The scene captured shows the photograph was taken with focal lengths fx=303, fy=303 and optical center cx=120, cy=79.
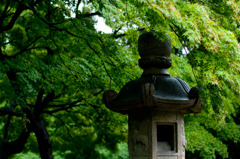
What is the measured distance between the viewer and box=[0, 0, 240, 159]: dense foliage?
16.0 ft

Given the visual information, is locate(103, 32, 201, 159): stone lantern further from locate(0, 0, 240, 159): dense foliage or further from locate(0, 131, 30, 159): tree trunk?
locate(0, 131, 30, 159): tree trunk

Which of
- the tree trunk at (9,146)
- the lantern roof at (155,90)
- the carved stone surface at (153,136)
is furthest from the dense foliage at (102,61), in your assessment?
the carved stone surface at (153,136)

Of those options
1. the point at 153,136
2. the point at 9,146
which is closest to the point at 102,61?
the point at 153,136

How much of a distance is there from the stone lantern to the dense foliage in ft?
0.92

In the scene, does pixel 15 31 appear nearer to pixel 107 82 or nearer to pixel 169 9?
→ pixel 107 82

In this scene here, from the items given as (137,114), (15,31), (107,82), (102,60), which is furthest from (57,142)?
(137,114)

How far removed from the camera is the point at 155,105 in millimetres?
4328

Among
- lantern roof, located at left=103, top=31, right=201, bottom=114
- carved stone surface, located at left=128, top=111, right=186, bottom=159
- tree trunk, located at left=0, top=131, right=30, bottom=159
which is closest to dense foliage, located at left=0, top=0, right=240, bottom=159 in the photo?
tree trunk, located at left=0, top=131, right=30, bottom=159

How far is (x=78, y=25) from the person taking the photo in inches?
259

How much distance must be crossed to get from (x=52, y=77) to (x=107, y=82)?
1398mm

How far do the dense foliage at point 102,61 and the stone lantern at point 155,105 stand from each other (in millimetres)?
280

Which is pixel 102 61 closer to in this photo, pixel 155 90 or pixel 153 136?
pixel 155 90

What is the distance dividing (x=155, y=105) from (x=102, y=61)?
280cm

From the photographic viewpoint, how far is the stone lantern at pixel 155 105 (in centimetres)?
440
